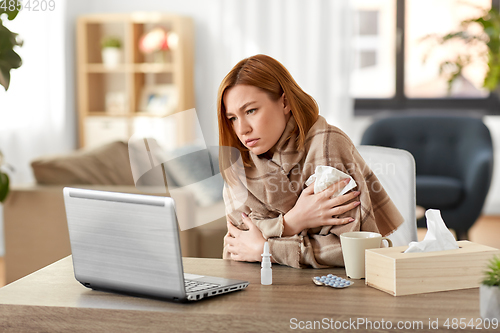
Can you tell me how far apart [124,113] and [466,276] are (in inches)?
161

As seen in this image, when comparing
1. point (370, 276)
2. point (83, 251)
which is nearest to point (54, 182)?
point (83, 251)

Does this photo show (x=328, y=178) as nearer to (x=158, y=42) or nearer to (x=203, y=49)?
(x=158, y=42)

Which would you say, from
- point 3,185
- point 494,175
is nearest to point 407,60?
point 494,175

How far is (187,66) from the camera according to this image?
4.84 m

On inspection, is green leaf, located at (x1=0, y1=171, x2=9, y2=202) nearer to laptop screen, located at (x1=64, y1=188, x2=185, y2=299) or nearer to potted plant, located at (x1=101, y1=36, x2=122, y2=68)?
laptop screen, located at (x1=64, y1=188, x2=185, y2=299)

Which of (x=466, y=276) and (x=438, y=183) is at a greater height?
(x=466, y=276)

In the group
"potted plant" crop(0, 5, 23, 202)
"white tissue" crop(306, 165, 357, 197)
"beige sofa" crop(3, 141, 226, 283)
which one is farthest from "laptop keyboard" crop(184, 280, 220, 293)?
"beige sofa" crop(3, 141, 226, 283)

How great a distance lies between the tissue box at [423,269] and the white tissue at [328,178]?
0.21 meters

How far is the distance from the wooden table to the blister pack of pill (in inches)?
0.4

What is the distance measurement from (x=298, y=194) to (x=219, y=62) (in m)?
3.82

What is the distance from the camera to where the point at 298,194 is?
4.32 feet

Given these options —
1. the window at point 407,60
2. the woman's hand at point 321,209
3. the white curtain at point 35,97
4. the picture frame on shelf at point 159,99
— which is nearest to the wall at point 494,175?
the window at point 407,60

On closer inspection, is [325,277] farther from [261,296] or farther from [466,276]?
[466,276]

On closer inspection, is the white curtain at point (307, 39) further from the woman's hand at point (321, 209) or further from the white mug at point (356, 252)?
the white mug at point (356, 252)
